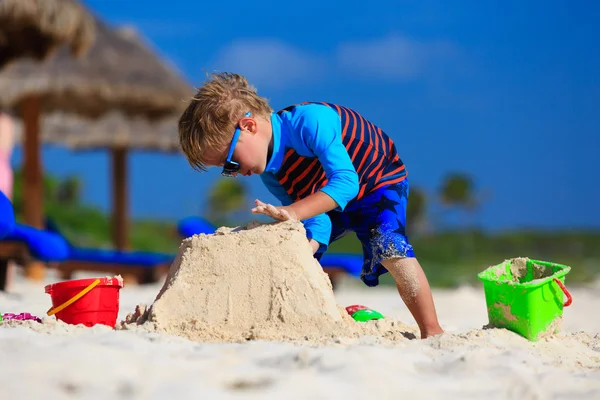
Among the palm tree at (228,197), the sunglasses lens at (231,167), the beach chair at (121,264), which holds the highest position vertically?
the palm tree at (228,197)

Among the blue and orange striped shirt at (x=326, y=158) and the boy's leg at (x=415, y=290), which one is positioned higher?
the blue and orange striped shirt at (x=326, y=158)

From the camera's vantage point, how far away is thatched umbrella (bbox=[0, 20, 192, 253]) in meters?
9.16

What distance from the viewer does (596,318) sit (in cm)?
A: 518

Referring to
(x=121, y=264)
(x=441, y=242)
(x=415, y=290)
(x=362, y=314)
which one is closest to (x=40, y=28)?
(x=121, y=264)

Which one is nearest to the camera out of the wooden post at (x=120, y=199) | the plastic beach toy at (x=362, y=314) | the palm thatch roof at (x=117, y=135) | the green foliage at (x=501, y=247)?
the plastic beach toy at (x=362, y=314)

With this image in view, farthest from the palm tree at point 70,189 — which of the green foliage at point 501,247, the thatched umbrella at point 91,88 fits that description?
the thatched umbrella at point 91,88

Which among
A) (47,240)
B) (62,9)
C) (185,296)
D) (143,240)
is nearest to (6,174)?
(47,240)

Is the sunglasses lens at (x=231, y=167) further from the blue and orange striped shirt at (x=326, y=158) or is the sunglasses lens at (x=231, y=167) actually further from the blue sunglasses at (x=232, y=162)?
the blue and orange striped shirt at (x=326, y=158)

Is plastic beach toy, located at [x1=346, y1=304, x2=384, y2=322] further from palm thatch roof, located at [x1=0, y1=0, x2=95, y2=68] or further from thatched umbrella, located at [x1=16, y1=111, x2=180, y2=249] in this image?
thatched umbrella, located at [x1=16, y1=111, x2=180, y2=249]

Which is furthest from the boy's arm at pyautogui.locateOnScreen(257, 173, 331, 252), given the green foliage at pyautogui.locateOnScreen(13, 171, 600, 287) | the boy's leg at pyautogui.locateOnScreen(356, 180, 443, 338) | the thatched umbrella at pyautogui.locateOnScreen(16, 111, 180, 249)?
the thatched umbrella at pyautogui.locateOnScreen(16, 111, 180, 249)

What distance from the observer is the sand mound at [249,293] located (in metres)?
2.69

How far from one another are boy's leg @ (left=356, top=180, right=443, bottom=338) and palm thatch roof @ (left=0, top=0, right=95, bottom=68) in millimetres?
6088

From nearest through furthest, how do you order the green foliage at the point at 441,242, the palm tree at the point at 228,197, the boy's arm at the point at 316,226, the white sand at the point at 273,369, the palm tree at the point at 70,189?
1. the white sand at the point at 273,369
2. the boy's arm at the point at 316,226
3. the green foliage at the point at 441,242
4. the palm tree at the point at 70,189
5. the palm tree at the point at 228,197

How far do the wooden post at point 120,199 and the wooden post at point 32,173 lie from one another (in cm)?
234
